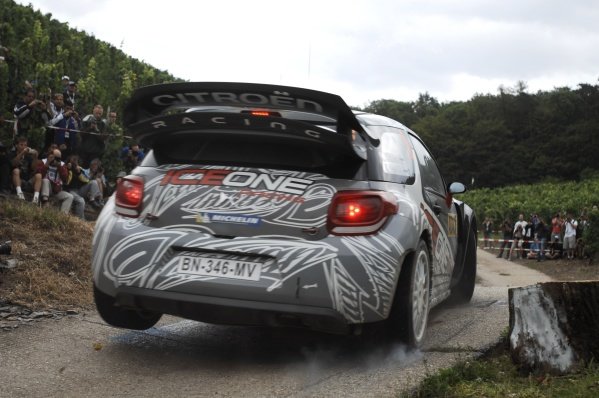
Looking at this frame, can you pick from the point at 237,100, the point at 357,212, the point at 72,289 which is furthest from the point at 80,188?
the point at 357,212

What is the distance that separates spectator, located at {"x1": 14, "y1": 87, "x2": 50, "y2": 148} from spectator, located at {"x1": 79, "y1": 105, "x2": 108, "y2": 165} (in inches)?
35.8

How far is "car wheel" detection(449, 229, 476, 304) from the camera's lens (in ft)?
25.6

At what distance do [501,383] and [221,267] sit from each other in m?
1.70

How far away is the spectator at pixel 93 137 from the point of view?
1378 cm

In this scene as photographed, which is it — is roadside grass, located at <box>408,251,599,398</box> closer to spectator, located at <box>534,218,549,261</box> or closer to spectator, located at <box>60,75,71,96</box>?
spectator, located at <box>60,75,71,96</box>

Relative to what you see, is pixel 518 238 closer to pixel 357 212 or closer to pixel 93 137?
pixel 93 137

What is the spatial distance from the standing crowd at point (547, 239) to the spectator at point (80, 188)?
684 inches

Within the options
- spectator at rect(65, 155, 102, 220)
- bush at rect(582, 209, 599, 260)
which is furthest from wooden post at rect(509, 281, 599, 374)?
bush at rect(582, 209, 599, 260)

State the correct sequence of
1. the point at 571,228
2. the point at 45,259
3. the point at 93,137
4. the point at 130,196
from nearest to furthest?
the point at 130,196
the point at 45,259
the point at 93,137
the point at 571,228

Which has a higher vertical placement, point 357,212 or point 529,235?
point 357,212

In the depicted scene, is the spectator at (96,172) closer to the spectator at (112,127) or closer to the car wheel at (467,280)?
the spectator at (112,127)

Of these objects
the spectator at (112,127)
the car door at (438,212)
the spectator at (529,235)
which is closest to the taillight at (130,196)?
the car door at (438,212)

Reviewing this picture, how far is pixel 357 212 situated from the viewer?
4.53m

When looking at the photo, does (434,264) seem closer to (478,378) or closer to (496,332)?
(496,332)
